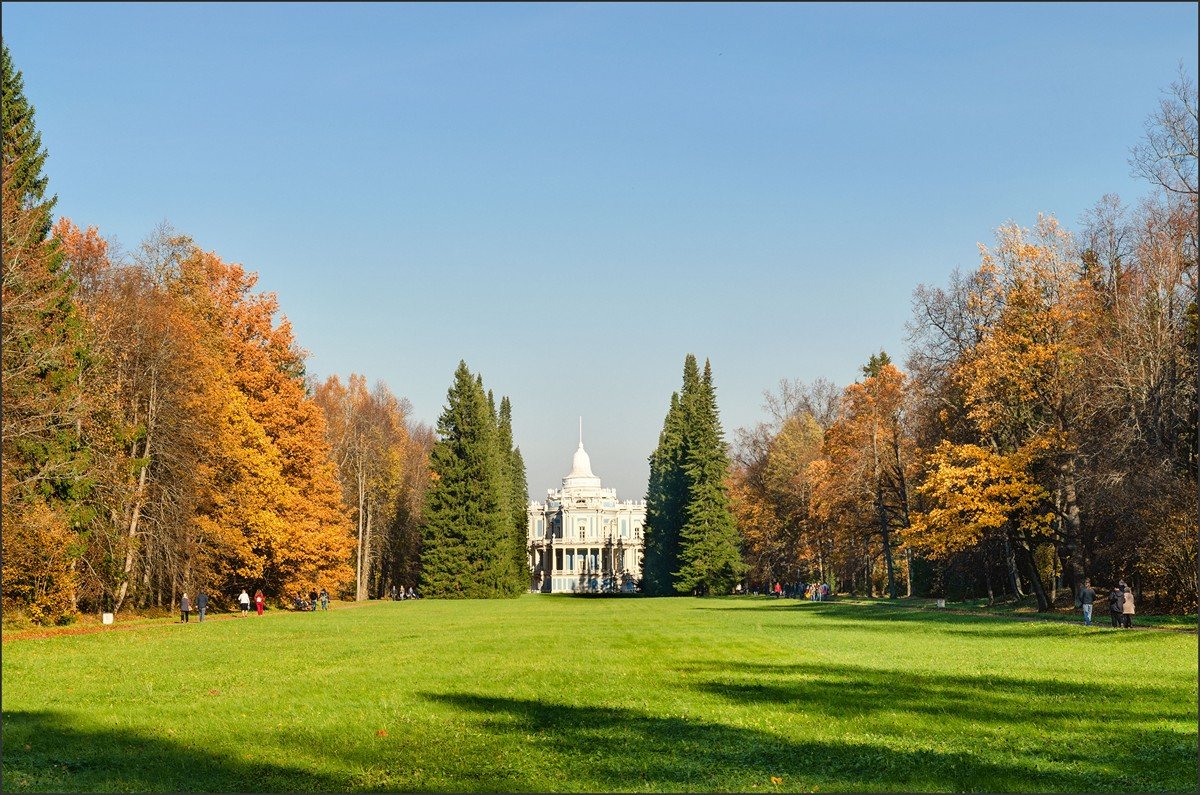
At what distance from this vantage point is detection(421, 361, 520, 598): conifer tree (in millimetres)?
82312

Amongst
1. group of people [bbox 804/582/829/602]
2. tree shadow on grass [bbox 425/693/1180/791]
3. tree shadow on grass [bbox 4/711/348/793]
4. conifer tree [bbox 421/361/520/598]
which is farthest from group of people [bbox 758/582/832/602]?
tree shadow on grass [bbox 4/711/348/793]

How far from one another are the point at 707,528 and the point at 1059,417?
144ft

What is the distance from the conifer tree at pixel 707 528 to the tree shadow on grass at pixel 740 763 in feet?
226

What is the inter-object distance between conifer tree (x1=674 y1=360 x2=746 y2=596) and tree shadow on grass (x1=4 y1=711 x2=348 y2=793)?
231 ft

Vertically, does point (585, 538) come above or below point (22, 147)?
below

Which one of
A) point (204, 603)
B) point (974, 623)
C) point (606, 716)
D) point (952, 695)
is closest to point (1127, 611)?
point (974, 623)

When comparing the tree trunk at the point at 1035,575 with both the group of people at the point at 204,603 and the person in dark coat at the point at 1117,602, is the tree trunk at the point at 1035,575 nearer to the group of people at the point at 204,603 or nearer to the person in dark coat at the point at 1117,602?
the person in dark coat at the point at 1117,602

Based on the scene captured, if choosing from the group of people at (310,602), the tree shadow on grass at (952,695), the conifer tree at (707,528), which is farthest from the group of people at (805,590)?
the tree shadow on grass at (952,695)

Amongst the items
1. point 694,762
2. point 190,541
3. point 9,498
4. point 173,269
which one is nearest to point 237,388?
point 173,269

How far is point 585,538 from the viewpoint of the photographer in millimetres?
157750

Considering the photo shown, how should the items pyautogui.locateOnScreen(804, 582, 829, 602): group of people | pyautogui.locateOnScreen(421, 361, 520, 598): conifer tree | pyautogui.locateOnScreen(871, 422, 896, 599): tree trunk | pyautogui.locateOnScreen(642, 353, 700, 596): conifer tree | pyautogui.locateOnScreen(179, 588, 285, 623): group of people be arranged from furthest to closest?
pyautogui.locateOnScreen(642, 353, 700, 596): conifer tree, pyautogui.locateOnScreen(421, 361, 520, 598): conifer tree, pyautogui.locateOnScreen(804, 582, 829, 602): group of people, pyautogui.locateOnScreen(871, 422, 896, 599): tree trunk, pyautogui.locateOnScreen(179, 588, 285, 623): group of people

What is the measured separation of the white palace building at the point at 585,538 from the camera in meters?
151

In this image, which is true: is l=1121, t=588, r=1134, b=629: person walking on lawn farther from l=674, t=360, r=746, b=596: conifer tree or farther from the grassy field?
l=674, t=360, r=746, b=596: conifer tree

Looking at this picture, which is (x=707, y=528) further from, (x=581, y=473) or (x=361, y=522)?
(x=581, y=473)
